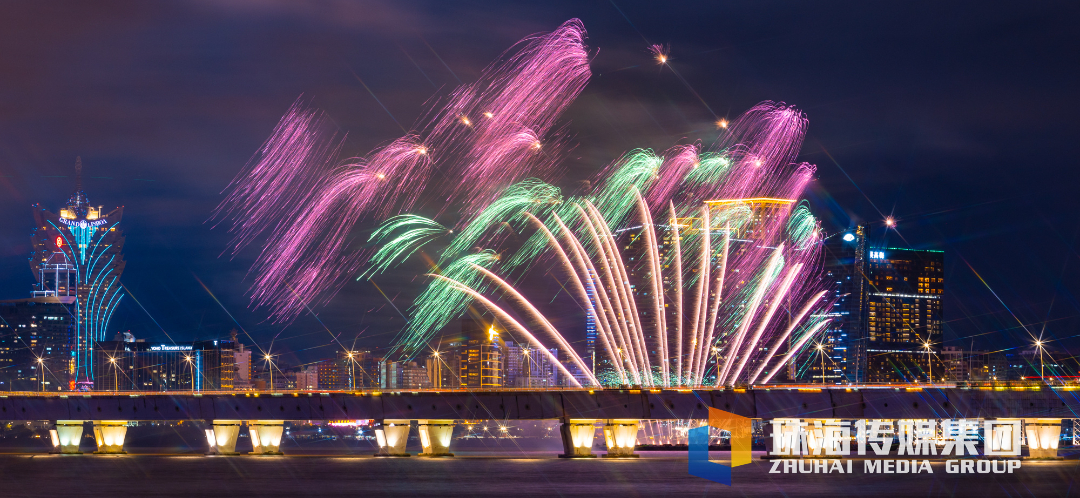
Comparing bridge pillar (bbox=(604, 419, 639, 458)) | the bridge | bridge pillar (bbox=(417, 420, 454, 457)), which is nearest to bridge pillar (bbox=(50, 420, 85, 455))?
the bridge

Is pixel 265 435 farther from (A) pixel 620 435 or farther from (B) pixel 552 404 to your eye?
(A) pixel 620 435

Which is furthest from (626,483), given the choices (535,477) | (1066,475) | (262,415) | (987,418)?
(262,415)

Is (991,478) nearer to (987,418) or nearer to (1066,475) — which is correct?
(1066,475)

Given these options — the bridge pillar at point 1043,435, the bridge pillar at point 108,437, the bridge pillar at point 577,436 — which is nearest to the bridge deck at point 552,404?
the bridge pillar at point 577,436

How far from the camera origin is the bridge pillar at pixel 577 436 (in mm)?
114875

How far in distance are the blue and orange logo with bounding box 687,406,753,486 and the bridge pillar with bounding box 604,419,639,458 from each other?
673cm

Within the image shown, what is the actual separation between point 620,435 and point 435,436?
2225cm

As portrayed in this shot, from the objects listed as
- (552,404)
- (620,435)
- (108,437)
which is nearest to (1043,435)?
(620,435)

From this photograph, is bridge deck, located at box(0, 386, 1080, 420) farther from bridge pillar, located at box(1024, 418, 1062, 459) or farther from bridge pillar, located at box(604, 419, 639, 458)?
bridge pillar, located at box(1024, 418, 1062, 459)

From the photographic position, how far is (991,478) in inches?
3260

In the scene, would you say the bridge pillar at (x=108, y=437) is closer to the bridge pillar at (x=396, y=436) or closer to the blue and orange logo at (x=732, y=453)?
the bridge pillar at (x=396, y=436)

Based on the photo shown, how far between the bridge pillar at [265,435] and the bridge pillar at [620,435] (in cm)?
3805

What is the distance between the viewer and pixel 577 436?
115562 mm

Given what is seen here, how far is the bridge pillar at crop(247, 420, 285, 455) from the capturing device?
128 m
